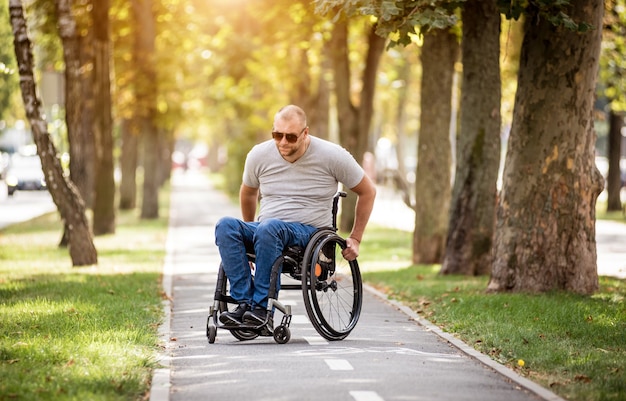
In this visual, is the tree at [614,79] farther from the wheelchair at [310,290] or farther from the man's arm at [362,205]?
the wheelchair at [310,290]

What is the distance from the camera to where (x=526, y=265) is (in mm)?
13789

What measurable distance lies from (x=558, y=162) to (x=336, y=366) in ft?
19.5

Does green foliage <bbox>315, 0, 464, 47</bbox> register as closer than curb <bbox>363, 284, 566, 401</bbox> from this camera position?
No

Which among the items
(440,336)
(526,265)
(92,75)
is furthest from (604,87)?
(440,336)

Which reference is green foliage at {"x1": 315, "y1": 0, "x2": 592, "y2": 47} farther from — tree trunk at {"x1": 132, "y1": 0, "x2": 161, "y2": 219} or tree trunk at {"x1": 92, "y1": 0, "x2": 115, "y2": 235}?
tree trunk at {"x1": 132, "y1": 0, "x2": 161, "y2": 219}

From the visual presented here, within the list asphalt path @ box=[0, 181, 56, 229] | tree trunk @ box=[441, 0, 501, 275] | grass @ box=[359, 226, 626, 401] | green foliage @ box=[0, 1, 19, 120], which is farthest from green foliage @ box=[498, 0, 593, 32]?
green foliage @ box=[0, 1, 19, 120]

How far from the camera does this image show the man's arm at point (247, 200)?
10.2m

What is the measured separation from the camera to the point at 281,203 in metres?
9.83

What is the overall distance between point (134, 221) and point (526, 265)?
2015 centimetres

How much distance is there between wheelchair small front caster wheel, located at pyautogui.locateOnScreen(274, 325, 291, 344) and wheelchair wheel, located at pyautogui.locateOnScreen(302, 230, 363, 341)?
0.22 meters

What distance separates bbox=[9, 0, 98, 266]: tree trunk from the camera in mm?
16906

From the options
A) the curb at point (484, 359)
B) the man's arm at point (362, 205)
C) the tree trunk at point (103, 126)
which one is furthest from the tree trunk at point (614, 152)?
the man's arm at point (362, 205)

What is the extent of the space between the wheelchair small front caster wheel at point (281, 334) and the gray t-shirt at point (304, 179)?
32.7 inches

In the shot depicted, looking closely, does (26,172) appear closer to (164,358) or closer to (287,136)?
(287,136)
